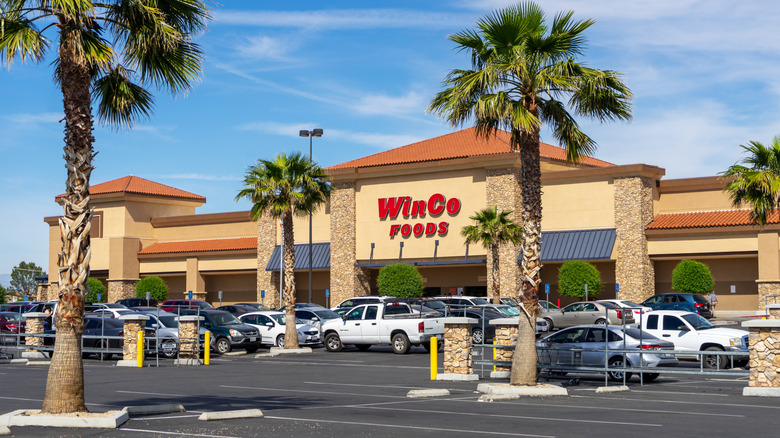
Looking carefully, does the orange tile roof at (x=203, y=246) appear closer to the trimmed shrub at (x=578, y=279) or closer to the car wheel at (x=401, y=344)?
the trimmed shrub at (x=578, y=279)

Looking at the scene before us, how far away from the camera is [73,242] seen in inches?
540

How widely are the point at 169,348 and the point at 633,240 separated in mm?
30008

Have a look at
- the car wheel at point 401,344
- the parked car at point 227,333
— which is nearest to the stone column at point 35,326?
the parked car at point 227,333

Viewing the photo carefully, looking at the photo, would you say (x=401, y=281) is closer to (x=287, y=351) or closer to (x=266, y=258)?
(x=266, y=258)

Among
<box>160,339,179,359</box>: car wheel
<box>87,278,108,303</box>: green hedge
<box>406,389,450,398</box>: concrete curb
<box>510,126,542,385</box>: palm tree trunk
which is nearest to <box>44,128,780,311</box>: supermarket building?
<box>87,278,108,303</box>: green hedge

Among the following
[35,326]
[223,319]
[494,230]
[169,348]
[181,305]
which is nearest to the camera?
[169,348]

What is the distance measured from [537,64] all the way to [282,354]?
17.0m

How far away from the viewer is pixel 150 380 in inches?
874

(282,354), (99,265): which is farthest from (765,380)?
(99,265)

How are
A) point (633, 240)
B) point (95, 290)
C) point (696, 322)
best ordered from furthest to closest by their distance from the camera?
point (95, 290), point (633, 240), point (696, 322)

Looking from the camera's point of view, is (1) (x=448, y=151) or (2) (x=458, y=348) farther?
(1) (x=448, y=151)

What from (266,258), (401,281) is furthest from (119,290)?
(401,281)

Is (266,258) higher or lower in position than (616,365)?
higher

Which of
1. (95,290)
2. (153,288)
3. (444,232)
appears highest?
(444,232)
